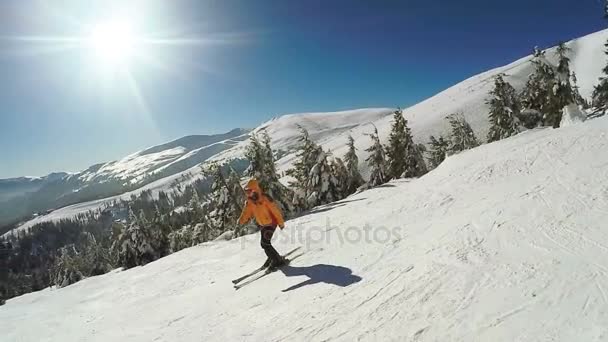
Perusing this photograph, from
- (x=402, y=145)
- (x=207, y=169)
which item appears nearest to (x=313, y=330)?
(x=207, y=169)

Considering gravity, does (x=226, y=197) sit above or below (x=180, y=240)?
above

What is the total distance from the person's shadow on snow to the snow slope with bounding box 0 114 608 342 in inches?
2.0

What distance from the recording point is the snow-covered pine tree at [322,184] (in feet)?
104

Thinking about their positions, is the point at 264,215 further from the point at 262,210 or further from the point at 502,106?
the point at 502,106

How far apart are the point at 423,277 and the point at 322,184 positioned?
993 inches

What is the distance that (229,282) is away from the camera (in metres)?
10.2

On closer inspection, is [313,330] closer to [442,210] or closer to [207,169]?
[442,210]

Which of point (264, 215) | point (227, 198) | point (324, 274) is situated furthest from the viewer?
point (227, 198)

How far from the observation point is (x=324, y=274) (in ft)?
27.6

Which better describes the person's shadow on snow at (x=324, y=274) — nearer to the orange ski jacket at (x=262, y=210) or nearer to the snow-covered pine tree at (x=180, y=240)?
the orange ski jacket at (x=262, y=210)

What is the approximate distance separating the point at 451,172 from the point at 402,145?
24.4 metres

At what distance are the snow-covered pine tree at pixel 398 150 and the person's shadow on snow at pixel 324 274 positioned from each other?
31.0m

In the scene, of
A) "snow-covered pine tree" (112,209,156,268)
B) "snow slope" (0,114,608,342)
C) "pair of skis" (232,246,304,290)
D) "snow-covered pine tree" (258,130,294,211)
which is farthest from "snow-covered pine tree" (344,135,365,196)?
"pair of skis" (232,246,304,290)

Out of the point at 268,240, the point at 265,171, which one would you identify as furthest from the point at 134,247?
the point at 268,240
